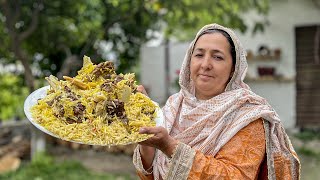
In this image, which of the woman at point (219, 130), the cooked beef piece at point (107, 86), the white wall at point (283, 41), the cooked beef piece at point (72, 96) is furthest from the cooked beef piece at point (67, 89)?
the white wall at point (283, 41)

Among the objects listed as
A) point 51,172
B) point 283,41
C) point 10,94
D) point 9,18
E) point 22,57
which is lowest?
point 51,172

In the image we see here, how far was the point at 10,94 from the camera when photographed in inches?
333

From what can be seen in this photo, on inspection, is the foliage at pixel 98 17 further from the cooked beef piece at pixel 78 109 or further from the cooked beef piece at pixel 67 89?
the cooked beef piece at pixel 78 109

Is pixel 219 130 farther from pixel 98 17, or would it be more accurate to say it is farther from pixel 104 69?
pixel 98 17

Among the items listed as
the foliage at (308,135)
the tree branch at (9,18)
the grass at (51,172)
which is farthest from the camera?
the foliage at (308,135)

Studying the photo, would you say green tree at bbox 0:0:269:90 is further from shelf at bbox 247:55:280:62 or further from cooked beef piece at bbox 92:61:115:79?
cooked beef piece at bbox 92:61:115:79

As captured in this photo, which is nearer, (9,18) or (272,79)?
(9,18)

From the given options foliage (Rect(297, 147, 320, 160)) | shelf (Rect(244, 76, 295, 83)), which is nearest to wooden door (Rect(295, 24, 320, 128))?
shelf (Rect(244, 76, 295, 83))

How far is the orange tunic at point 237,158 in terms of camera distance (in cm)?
169

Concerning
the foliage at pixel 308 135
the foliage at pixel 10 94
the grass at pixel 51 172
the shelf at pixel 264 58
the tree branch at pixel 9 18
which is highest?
the tree branch at pixel 9 18

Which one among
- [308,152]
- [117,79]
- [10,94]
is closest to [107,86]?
[117,79]

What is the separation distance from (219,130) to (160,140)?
28 cm

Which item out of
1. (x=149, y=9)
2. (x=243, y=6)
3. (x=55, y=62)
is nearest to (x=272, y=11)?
(x=243, y=6)

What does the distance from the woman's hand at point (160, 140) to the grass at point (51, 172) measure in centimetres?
406
